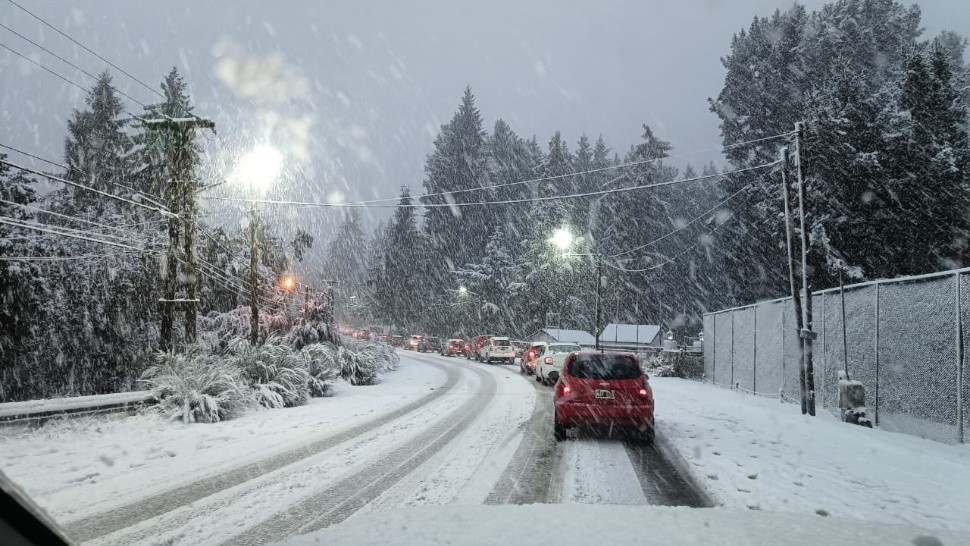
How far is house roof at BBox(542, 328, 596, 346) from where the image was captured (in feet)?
191

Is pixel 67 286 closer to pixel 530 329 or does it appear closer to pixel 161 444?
pixel 161 444

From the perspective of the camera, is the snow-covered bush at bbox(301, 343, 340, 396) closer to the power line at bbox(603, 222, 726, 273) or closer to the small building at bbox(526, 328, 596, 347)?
the small building at bbox(526, 328, 596, 347)

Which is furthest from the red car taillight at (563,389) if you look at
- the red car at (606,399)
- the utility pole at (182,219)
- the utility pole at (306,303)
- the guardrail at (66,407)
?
the utility pole at (306,303)

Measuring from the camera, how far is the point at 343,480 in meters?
7.52

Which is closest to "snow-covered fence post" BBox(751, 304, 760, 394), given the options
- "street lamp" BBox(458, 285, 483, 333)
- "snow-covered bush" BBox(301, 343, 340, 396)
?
"snow-covered bush" BBox(301, 343, 340, 396)

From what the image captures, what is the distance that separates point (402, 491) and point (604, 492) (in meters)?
2.18

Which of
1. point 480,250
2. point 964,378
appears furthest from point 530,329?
point 964,378

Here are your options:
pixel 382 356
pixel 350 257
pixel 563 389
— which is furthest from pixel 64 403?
pixel 350 257

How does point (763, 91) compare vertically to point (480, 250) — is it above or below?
above

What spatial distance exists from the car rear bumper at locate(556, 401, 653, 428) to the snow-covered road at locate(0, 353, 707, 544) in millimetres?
395

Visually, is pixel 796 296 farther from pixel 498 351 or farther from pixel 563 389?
pixel 498 351

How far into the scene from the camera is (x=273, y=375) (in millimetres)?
15922

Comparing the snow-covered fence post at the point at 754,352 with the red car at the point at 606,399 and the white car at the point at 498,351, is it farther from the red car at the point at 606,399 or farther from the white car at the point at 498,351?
the white car at the point at 498,351

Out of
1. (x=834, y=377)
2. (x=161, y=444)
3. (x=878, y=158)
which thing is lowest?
(x=161, y=444)
